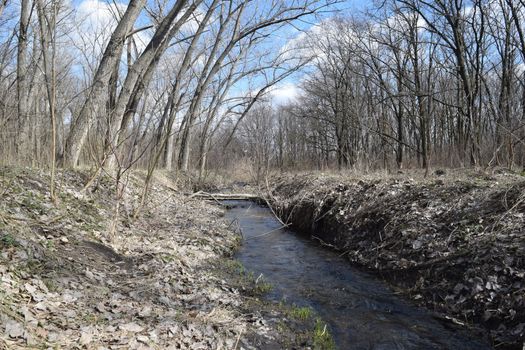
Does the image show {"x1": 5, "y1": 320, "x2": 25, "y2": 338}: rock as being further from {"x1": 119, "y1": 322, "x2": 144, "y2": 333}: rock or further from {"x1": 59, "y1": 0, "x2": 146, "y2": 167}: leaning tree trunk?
{"x1": 59, "y1": 0, "x2": 146, "y2": 167}: leaning tree trunk

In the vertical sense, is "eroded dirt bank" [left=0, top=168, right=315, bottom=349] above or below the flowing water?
above

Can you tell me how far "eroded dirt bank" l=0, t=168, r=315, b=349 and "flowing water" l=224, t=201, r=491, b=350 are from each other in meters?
0.63

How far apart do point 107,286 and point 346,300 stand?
141 inches

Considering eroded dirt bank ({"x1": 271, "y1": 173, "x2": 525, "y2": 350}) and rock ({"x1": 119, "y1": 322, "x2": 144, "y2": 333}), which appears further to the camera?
eroded dirt bank ({"x1": 271, "y1": 173, "x2": 525, "y2": 350})

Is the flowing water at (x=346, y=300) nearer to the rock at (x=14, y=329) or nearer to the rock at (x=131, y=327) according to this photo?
the rock at (x=131, y=327)

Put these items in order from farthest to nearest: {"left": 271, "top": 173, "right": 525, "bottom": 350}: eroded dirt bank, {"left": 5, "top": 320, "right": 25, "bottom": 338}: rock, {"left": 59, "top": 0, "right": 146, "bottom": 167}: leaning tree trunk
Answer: {"left": 59, "top": 0, "right": 146, "bottom": 167}: leaning tree trunk → {"left": 271, "top": 173, "right": 525, "bottom": 350}: eroded dirt bank → {"left": 5, "top": 320, "right": 25, "bottom": 338}: rock

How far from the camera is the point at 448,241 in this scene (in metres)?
5.95

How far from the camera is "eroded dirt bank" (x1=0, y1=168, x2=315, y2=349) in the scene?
3025mm

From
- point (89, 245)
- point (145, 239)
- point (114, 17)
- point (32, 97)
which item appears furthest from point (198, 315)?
point (32, 97)

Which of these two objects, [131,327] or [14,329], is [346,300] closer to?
[131,327]

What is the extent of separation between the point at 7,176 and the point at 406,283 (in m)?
6.72

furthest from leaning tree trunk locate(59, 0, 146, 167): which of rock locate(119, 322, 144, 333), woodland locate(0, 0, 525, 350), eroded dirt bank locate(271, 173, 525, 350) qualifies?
eroded dirt bank locate(271, 173, 525, 350)

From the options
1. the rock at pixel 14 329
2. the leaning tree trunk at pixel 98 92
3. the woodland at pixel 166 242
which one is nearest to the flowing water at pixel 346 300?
the woodland at pixel 166 242

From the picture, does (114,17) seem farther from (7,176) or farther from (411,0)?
(411,0)
